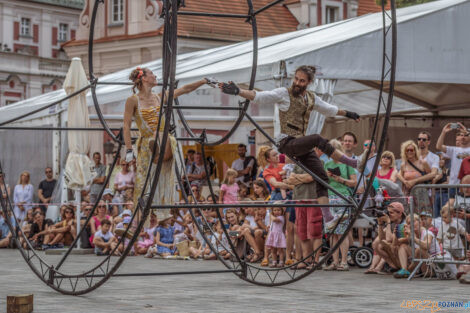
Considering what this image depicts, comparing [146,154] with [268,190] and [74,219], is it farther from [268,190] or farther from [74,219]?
[74,219]

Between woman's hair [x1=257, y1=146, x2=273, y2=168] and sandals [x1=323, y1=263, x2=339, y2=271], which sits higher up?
woman's hair [x1=257, y1=146, x2=273, y2=168]

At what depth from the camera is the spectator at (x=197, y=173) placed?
1645 centimetres

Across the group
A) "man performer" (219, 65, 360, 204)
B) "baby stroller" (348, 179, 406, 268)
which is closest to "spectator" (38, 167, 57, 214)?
"baby stroller" (348, 179, 406, 268)

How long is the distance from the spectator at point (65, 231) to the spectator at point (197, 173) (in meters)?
2.14

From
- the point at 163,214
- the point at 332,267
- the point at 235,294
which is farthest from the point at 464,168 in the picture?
the point at 163,214

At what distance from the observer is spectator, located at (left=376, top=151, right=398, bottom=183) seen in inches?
473

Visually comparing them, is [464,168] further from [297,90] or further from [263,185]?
[297,90]

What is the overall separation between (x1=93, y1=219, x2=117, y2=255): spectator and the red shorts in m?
4.68

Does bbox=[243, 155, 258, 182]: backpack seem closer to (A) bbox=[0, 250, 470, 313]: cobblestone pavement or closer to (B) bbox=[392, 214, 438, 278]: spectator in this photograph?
(A) bbox=[0, 250, 470, 313]: cobblestone pavement

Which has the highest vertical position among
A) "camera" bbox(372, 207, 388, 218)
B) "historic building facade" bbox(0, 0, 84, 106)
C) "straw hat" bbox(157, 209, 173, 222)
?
"historic building facade" bbox(0, 0, 84, 106)

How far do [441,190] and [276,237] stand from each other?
8.21 ft

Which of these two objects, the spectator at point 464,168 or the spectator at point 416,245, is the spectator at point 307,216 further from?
the spectator at point 464,168

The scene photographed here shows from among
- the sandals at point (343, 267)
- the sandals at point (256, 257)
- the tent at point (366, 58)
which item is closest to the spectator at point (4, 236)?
the tent at point (366, 58)

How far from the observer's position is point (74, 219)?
16875 mm
